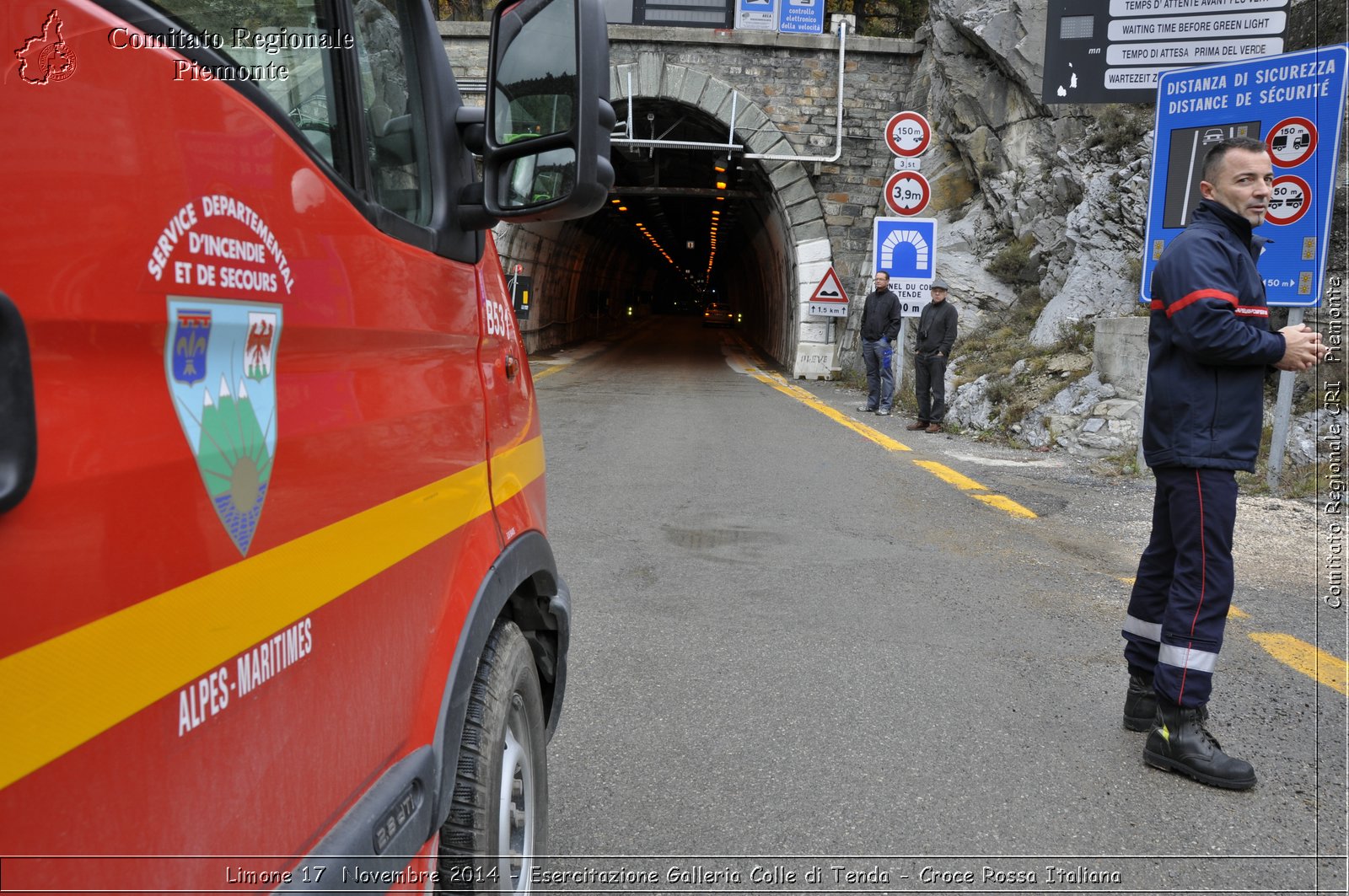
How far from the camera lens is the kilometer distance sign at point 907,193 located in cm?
1398

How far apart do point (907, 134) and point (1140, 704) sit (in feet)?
39.8

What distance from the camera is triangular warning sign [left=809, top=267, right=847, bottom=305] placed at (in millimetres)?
19312

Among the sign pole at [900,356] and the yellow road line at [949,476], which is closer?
the yellow road line at [949,476]

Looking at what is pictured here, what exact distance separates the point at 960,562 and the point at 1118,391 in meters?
5.59

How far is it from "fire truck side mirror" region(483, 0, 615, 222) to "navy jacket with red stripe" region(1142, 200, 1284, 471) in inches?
79.3

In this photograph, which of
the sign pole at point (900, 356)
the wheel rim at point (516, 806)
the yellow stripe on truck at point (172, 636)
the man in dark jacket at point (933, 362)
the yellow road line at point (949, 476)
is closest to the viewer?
the yellow stripe on truck at point (172, 636)

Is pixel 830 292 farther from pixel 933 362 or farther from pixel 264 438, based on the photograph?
pixel 264 438

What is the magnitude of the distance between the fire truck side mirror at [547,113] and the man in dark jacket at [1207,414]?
205 cm

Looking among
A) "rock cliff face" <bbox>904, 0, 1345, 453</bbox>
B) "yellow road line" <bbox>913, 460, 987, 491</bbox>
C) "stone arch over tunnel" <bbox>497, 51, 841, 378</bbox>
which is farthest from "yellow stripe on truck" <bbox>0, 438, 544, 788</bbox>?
"stone arch over tunnel" <bbox>497, 51, 841, 378</bbox>

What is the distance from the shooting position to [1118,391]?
402 inches

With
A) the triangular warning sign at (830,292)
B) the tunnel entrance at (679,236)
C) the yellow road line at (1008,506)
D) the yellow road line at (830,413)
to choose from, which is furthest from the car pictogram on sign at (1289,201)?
the triangular warning sign at (830,292)

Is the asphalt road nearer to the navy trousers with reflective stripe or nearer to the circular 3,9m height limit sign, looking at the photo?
the navy trousers with reflective stripe

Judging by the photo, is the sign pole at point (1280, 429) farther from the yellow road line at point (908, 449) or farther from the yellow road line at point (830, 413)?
the yellow road line at point (830, 413)

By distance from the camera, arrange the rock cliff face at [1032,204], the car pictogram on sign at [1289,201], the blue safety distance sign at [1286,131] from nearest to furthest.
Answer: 1. the blue safety distance sign at [1286,131]
2. the car pictogram on sign at [1289,201]
3. the rock cliff face at [1032,204]
